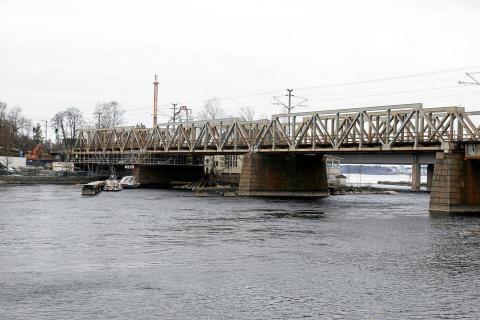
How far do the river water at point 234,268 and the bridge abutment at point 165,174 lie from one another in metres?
86.8

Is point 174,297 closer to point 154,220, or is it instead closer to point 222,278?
point 222,278

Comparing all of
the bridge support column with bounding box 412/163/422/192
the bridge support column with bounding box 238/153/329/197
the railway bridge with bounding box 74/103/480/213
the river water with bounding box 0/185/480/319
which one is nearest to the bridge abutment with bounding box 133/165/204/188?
the railway bridge with bounding box 74/103/480/213

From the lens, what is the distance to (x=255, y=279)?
31672 mm

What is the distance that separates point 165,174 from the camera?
508 feet

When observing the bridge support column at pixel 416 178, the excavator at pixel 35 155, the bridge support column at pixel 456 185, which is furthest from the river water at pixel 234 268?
the excavator at pixel 35 155

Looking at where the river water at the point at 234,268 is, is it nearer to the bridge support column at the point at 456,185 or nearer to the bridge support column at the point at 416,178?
the bridge support column at the point at 456,185

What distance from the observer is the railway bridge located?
7262cm

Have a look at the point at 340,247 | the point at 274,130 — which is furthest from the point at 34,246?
the point at 274,130

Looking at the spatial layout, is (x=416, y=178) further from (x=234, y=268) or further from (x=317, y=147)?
(x=234, y=268)

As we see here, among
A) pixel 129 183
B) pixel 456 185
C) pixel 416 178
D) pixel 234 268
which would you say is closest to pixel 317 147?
pixel 456 185

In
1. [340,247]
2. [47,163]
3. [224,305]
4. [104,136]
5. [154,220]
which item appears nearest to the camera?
[224,305]

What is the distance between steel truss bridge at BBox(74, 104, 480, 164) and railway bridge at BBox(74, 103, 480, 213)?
0.15 meters

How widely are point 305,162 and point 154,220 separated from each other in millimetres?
54062

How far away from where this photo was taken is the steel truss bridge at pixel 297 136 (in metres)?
81.2
